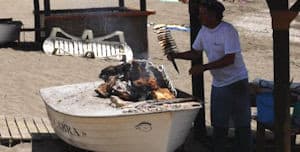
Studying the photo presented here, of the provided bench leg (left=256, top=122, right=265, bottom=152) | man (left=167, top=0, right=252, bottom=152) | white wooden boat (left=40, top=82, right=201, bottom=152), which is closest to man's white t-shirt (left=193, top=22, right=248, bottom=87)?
man (left=167, top=0, right=252, bottom=152)

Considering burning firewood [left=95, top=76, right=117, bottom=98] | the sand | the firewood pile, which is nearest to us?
the firewood pile

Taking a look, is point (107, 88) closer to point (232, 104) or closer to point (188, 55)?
point (188, 55)

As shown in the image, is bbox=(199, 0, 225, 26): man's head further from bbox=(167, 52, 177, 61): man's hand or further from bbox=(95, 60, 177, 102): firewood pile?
bbox=(95, 60, 177, 102): firewood pile

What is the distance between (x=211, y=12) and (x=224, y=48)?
0.34 m

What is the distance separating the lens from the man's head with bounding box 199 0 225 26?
19.3 feet

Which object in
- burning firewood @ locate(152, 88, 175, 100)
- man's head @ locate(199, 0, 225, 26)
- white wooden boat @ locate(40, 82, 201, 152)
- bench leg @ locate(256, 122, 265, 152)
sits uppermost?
man's head @ locate(199, 0, 225, 26)

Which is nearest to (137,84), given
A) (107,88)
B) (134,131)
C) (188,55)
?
(107,88)

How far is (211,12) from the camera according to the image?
19.4ft

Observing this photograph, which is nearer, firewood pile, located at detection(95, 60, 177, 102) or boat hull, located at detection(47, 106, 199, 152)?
boat hull, located at detection(47, 106, 199, 152)

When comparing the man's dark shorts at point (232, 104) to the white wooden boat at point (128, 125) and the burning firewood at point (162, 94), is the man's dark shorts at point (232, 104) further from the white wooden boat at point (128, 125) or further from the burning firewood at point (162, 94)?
the burning firewood at point (162, 94)

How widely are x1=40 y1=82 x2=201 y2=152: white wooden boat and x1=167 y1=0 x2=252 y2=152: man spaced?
0.87ft

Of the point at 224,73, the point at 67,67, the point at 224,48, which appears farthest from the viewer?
the point at 67,67

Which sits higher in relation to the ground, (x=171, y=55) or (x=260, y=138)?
(x=171, y=55)

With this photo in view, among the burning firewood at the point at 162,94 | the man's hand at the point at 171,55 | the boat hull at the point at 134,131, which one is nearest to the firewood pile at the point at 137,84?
the burning firewood at the point at 162,94
